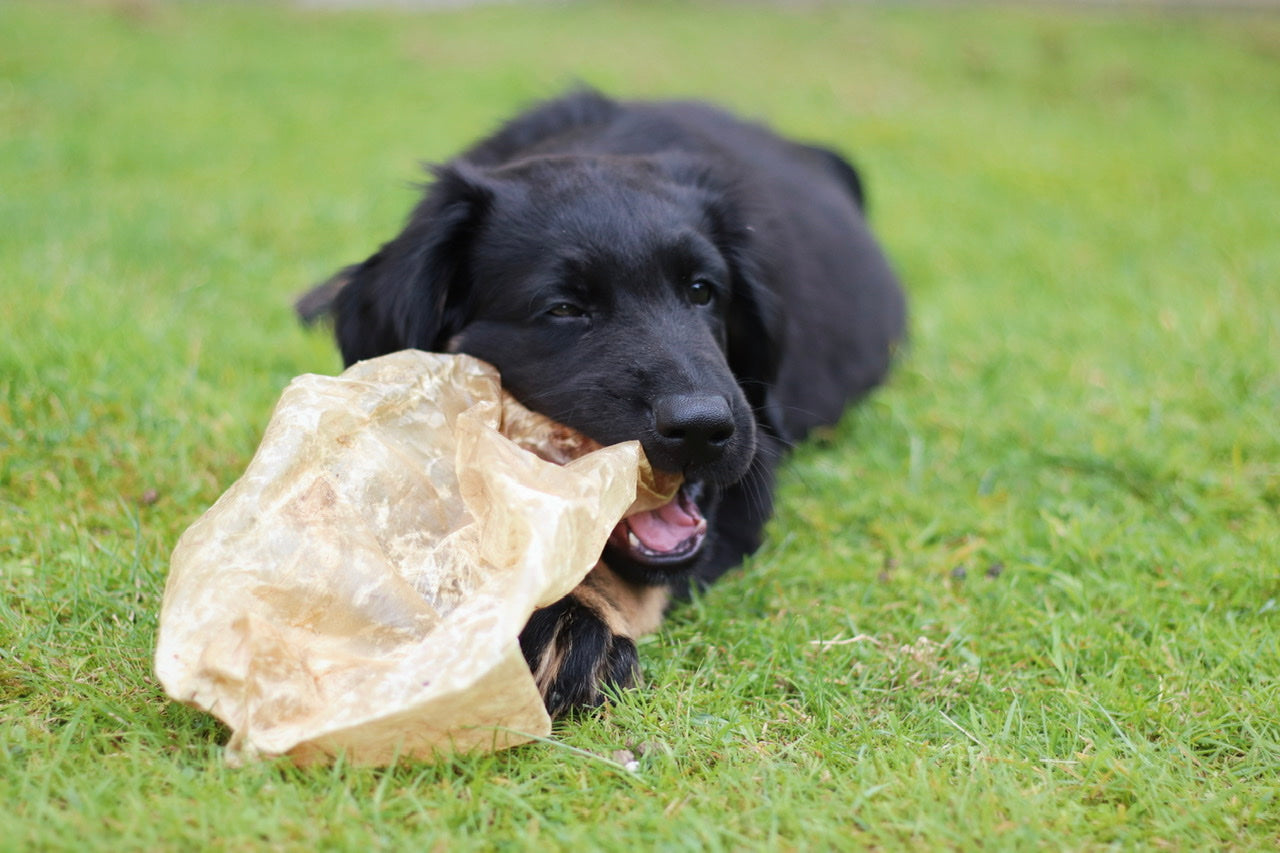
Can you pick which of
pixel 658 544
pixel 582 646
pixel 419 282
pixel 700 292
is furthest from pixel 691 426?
pixel 419 282

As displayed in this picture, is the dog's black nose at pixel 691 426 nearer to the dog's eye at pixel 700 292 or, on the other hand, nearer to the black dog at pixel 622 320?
the black dog at pixel 622 320

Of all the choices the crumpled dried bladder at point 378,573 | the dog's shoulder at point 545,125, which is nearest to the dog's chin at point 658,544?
the crumpled dried bladder at point 378,573

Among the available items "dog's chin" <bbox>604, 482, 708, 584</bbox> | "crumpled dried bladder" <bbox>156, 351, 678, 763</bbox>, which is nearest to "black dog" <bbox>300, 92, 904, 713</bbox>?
"dog's chin" <bbox>604, 482, 708, 584</bbox>

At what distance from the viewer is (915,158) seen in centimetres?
819

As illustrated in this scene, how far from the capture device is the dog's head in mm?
2521

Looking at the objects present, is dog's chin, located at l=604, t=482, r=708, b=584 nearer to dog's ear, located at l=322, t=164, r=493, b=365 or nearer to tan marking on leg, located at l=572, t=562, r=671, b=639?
tan marking on leg, located at l=572, t=562, r=671, b=639

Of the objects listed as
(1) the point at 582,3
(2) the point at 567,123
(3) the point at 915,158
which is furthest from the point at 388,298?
(1) the point at 582,3

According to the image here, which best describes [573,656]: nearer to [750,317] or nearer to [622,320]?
[622,320]

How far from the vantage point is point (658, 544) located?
8.59 ft

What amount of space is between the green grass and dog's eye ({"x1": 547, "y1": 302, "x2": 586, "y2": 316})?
2.54 ft

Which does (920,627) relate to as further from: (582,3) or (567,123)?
(582,3)

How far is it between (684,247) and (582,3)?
12355 millimetres

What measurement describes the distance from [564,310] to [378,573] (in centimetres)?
88

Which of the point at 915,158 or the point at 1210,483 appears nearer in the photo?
the point at 1210,483
